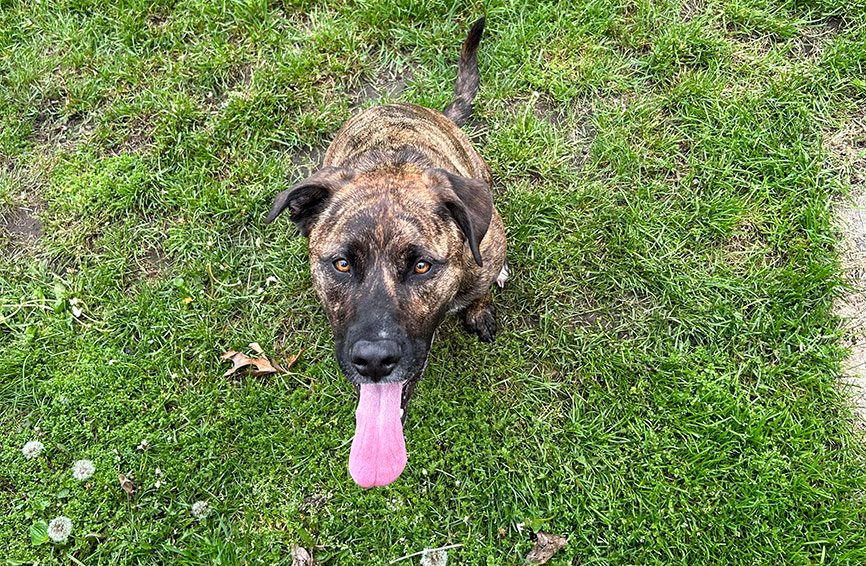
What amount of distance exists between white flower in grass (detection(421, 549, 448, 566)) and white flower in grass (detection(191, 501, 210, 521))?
4.76 ft

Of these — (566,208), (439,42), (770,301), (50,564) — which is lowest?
(50,564)

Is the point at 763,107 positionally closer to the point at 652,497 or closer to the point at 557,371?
the point at 557,371

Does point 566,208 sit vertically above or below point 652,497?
above

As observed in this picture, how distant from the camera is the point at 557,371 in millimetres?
4309

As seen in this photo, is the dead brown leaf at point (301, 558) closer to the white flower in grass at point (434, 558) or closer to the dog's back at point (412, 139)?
the white flower in grass at point (434, 558)

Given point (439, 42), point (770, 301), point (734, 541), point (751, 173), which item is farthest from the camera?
point (439, 42)

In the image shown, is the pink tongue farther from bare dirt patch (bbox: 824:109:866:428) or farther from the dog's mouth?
bare dirt patch (bbox: 824:109:866:428)

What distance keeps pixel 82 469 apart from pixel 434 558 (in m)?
2.42

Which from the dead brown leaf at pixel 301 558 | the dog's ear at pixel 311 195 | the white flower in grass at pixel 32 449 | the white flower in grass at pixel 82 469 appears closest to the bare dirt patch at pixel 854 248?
the dog's ear at pixel 311 195

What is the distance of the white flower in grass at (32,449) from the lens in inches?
162

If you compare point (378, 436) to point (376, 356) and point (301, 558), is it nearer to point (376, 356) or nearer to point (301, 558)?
point (376, 356)

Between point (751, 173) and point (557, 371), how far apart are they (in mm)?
2176

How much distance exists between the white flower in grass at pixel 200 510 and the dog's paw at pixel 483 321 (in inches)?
83.8

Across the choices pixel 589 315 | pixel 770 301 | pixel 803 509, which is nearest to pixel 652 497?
pixel 803 509
